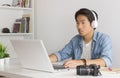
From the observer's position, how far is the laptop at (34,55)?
177 cm

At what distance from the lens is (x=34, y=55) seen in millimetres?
1844

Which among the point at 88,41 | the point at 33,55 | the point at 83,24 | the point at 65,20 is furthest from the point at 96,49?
the point at 65,20

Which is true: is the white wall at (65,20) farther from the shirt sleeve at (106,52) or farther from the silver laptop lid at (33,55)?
the silver laptop lid at (33,55)

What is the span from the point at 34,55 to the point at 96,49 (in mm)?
840

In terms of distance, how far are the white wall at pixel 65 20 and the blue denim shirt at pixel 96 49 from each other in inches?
19.9

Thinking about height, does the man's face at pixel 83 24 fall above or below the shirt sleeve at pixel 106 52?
above

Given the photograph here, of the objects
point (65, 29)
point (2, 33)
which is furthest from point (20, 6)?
point (65, 29)

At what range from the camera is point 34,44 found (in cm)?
179

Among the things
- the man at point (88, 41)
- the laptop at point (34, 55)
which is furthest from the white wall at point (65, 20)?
the laptop at point (34, 55)

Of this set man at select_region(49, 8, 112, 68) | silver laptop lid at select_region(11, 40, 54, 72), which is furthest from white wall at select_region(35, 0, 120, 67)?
silver laptop lid at select_region(11, 40, 54, 72)

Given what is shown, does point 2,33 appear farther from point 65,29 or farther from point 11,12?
point 65,29

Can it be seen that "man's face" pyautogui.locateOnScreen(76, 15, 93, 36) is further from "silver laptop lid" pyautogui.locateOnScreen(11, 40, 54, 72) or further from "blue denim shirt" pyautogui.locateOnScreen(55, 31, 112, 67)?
"silver laptop lid" pyautogui.locateOnScreen(11, 40, 54, 72)

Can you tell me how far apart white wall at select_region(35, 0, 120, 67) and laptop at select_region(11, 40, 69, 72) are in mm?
1221

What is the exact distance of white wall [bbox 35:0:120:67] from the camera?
2.95 metres
